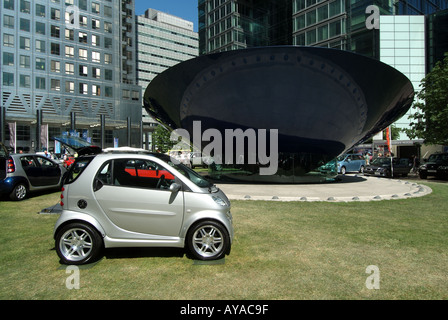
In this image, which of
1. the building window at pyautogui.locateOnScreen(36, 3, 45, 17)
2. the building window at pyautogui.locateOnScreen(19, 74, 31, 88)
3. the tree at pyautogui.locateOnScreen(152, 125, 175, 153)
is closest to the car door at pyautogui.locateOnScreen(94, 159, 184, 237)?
the tree at pyautogui.locateOnScreen(152, 125, 175, 153)

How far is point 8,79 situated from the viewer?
167 feet

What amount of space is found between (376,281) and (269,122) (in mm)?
12047

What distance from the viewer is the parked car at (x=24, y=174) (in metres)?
10.7

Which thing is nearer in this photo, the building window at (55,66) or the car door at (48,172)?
the car door at (48,172)

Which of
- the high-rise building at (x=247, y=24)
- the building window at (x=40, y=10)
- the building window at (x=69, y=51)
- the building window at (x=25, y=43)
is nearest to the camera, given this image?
the building window at (x=25, y=43)

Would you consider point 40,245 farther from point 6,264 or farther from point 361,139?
point 361,139

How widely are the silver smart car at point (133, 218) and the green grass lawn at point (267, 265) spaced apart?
29 centimetres

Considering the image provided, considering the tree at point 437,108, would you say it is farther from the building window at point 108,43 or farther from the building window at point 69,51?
the building window at point 108,43

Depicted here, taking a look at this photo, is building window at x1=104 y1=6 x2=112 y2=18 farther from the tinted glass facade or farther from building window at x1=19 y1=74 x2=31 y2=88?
the tinted glass facade

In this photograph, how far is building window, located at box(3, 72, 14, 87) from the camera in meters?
50.5

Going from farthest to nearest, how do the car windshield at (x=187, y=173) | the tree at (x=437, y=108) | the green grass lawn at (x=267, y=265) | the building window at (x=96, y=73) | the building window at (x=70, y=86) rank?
the building window at (x=96, y=73) < the building window at (x=70, y=86) < the tree at (x=437, y=108) < the car windshield at (x=187, y=173) < the green grass lawn at (x=267, y=265)

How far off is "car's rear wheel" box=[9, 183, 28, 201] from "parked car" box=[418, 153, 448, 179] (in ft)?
78.3

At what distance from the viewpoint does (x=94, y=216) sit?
4.77m

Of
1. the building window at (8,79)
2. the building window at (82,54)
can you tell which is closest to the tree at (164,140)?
the building window at (82,54)
